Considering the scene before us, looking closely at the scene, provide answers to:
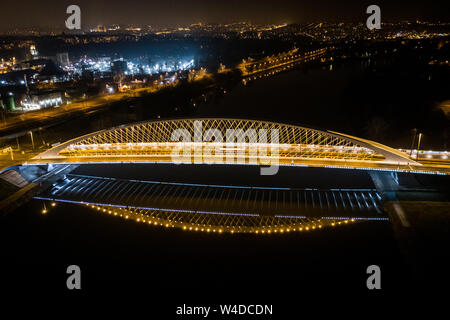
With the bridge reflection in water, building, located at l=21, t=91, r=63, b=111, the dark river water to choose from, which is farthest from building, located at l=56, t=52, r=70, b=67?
the dark river water

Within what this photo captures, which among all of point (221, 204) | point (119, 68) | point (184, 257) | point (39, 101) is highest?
point (119, 68)

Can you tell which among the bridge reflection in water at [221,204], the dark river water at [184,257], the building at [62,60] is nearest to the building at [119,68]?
the building at [62,60]

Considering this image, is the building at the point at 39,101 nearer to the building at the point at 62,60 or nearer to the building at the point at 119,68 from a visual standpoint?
the building at the point at 119,68

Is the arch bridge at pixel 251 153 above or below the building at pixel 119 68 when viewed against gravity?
below

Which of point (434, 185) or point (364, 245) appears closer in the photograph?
point (364, 245)

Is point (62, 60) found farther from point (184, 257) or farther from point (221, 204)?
point (184, 257)

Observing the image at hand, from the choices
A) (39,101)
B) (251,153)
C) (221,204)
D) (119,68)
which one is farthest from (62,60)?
(221,204)

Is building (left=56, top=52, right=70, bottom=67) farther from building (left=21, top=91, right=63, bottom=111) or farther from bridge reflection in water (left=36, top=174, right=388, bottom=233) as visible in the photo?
bridge reflection in water (left=36, top=174, right=388, bottom=233)
